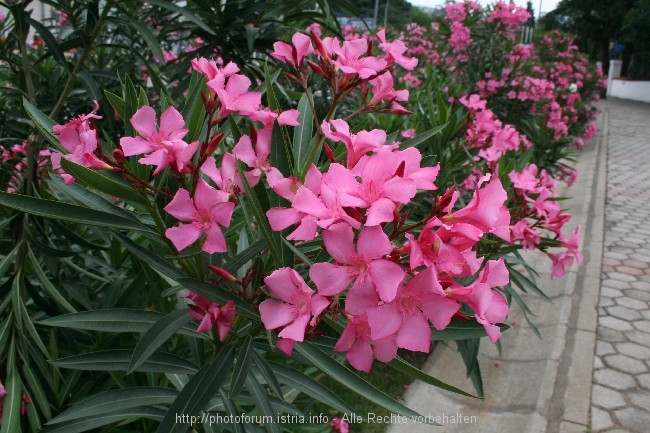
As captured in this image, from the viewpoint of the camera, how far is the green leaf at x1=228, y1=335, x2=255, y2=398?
91 cm

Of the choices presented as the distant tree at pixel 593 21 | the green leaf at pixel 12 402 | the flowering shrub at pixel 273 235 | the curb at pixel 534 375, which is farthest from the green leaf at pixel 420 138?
the distant tree at pixel 593 21

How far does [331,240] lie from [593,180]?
26.9ft

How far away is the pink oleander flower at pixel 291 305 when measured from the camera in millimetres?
711

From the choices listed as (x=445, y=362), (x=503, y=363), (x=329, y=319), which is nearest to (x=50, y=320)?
(x=329, y=319)

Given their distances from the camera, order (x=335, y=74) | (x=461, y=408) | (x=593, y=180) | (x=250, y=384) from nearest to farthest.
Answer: (x=335, y=74)
(x=250, y=384)
(x=461, y=408)
(x=593, y=180)

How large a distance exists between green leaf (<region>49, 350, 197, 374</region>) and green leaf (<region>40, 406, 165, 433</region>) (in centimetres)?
12

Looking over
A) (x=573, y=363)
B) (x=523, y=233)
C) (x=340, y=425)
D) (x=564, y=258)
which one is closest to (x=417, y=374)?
(x=523, y=233)

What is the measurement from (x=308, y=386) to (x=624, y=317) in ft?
11.3

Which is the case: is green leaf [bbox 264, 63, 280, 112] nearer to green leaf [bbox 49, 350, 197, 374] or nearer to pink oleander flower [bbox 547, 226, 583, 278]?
green leaf [bbox 49, 350, 197, 374]

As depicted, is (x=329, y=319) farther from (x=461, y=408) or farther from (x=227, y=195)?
(x=461, y=408)

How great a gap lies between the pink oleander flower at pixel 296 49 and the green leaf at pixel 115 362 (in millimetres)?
603

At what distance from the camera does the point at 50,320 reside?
1.01 metres

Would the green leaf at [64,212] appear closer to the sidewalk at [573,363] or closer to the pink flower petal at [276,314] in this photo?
the pink flower petal at [276,314]

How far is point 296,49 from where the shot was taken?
0.98 meters
